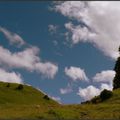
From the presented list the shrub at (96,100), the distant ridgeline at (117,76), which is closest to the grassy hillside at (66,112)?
the shrub at (96,100)

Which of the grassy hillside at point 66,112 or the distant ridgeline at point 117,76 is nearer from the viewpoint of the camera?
the grassy hillside at point 66,112

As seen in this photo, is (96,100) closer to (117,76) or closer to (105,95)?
(105,95)

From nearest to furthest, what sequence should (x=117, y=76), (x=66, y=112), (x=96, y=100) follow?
(x=66, y=112) → (x=96, y=100) → (x=117, y=76)

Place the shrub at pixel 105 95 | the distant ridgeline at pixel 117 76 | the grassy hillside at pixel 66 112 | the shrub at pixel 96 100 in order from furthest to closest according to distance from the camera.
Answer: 1. the distant ridgeline at pixel 117 76
2. the shrub at pixel 96 100
3. the shrub at pixel 105 95
4. the grassy hillside at pixel 66 112

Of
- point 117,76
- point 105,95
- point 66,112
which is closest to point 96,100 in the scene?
point 105,95

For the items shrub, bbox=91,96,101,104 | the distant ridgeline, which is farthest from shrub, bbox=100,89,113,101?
the distant ridgeline

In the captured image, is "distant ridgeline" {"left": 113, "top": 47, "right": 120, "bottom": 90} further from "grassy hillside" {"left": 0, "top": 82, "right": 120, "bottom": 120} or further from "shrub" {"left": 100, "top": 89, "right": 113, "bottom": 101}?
"grassy hillside" {"left": 0, "top": 82, "right": 120, "bottom": 120}

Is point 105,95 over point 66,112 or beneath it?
over

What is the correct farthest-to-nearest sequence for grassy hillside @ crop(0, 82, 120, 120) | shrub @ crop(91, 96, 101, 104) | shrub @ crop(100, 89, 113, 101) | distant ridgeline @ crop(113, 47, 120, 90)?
distant ridgeline @ crop(113, 47, 120, 90), shrub @ crop(91, 96, 101, 104), shrub @ crop(100, 89, 113, 101), grassy hillside @ crop(0, 82, 120, 120)

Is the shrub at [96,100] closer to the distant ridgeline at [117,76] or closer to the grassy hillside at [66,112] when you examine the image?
the grassy hillside at [66,112]

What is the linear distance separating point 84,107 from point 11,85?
5667cm

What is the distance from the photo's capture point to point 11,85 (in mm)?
114812

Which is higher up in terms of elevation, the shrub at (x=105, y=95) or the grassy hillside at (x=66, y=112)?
the shrub at (x=105, y=95)

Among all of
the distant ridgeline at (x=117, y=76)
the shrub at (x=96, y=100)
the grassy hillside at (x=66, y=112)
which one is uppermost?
the distant ridgeline at (x=117, y=76)
